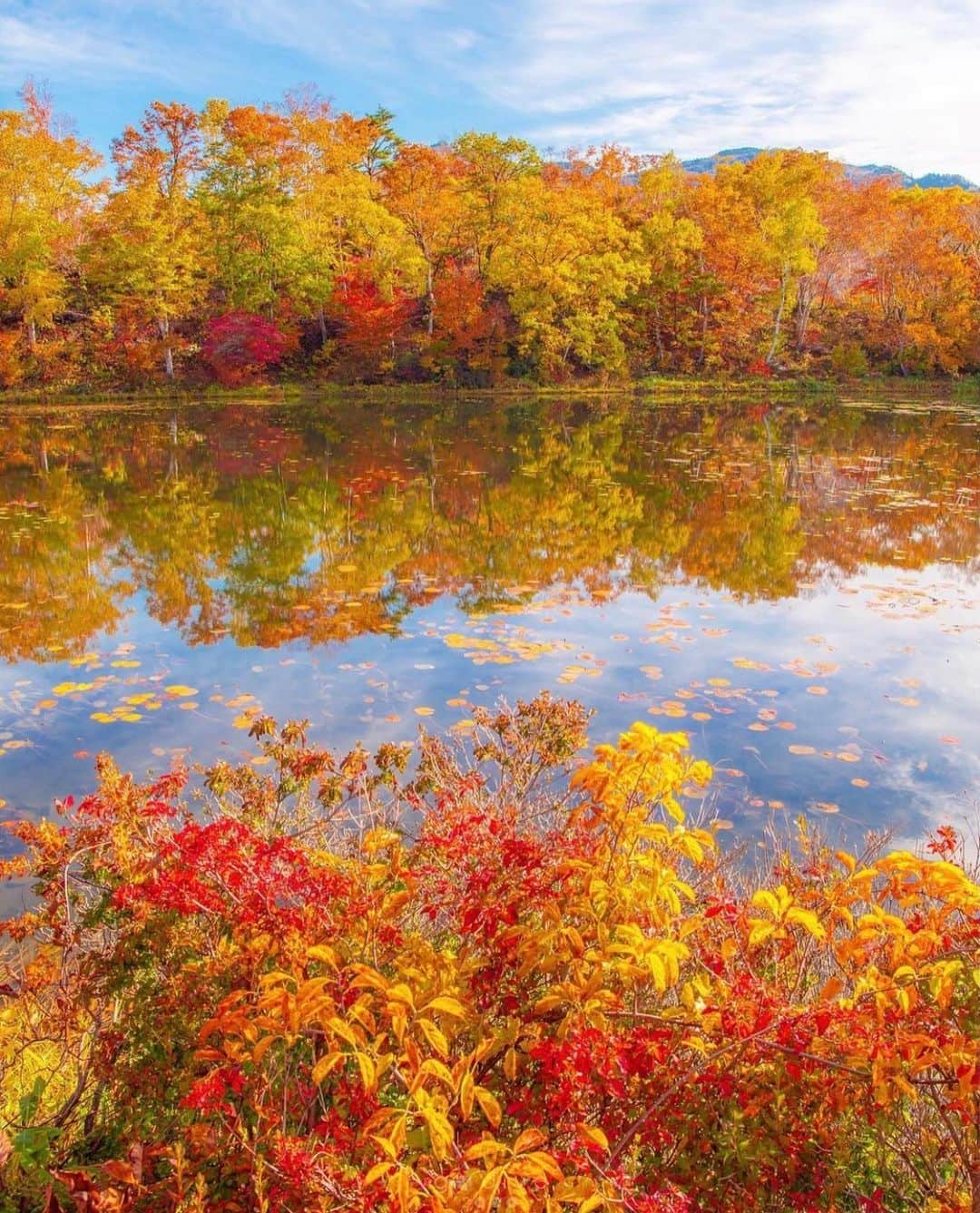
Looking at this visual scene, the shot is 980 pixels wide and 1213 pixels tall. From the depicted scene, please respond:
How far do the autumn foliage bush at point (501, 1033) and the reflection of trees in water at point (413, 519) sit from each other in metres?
5.39

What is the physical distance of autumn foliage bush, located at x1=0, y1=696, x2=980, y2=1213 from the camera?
59.9 inches

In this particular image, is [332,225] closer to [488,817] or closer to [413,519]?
[413,519]

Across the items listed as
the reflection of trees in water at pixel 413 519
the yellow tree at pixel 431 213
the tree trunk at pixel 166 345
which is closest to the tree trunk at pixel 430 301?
the yellow tree at pixel 431 213

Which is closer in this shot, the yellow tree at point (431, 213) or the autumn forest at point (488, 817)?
the autumn forest at point (488, 817)

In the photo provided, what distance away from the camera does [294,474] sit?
1501 centimetres

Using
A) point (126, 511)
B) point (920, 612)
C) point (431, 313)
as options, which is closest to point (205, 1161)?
point (920, 612)

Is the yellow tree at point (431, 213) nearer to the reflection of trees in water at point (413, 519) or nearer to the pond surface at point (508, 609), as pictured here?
the reflection of trees in water at point (413, 519)

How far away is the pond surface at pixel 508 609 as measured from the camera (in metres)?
5.52

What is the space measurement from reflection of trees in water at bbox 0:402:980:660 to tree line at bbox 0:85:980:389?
452 inches

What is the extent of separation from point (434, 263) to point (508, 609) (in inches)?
1214

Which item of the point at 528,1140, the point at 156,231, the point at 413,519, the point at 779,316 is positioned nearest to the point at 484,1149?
the point at 528,1140

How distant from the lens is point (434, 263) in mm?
A: 35562

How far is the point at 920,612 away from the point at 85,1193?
816 cm

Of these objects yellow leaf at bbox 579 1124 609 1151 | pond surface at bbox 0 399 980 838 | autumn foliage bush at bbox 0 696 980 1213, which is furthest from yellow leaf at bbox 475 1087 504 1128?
pond surface at bbox 0 399 980 838
